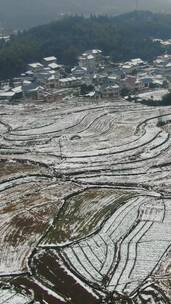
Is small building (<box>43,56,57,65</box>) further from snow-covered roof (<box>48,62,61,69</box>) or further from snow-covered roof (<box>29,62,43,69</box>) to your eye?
snow-covered roof (<box>29,62,43,69</box>)

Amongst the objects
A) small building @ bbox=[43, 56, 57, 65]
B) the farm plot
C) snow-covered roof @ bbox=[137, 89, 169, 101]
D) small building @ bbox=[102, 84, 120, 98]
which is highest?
the farm plot

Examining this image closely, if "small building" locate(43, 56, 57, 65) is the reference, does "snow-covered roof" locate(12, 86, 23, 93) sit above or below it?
below

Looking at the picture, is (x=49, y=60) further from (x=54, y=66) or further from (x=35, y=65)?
(x=35, y=65)

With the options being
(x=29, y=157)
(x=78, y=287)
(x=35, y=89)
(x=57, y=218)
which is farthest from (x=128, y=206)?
(x=35, y=89)

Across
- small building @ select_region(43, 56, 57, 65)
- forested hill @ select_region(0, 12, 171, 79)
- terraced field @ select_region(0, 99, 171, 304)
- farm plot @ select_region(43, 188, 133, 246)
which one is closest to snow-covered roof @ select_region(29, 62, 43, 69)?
forested hill @ select_region(0, 12, 171, 79)

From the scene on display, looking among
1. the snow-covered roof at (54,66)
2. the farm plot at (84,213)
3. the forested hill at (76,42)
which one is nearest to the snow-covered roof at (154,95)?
the snow-covered roof at (54,66)

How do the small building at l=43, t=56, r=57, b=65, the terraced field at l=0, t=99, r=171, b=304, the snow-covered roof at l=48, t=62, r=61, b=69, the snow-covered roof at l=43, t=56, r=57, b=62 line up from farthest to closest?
the snow-covered roof at l=43, t=56, r=57, b=62 → the small building at l=43, t=56, r=57, b=65 → the snow-covered roof at l=48, t=62, r=61, b=69 → the terraced field at l=0, t=99, r=171, b=304

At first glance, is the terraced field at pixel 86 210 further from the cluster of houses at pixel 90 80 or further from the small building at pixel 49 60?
the small building at pixel 49 60

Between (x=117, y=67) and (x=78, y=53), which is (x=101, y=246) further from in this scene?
(x=78, y=53)
